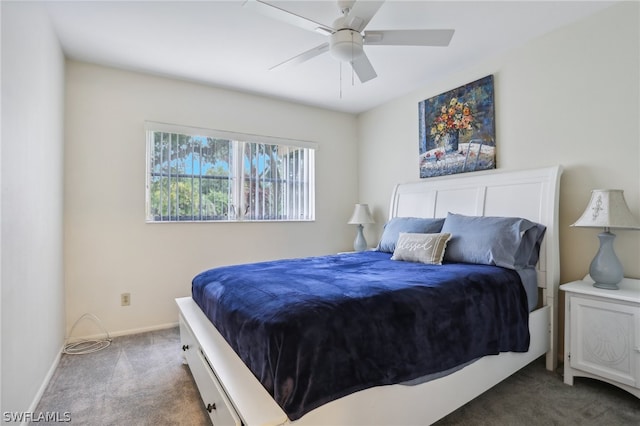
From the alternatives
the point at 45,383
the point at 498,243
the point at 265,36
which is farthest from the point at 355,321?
the point at 265,36

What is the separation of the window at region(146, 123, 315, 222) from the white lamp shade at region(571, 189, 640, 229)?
289cm

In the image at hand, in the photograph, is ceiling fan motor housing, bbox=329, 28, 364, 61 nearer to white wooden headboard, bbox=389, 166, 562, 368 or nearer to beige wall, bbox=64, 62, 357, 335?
white wooden headboard, bbox=389, 166, 562, 368

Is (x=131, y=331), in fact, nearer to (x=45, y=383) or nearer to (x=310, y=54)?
(x=45, y=383)

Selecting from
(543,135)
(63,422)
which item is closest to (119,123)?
(63,422)

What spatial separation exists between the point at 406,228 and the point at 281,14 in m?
2.08

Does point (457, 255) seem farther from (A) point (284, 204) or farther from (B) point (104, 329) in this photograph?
(B) point (104, 329)

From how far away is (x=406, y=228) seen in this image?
3.02 m

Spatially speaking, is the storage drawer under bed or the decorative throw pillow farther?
the decorative throw pillow

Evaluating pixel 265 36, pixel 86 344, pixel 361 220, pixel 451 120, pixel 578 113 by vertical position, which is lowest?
pixel 86 344

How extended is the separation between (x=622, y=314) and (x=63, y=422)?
3.27 m

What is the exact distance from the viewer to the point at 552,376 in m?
2.17

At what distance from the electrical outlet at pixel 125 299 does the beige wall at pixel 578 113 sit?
3.76 metres

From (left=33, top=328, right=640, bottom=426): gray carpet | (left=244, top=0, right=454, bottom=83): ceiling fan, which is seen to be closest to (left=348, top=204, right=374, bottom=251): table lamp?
(left=33, top=328, right=640, bottom=426): gray carpet

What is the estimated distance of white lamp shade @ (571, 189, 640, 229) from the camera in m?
1.92
